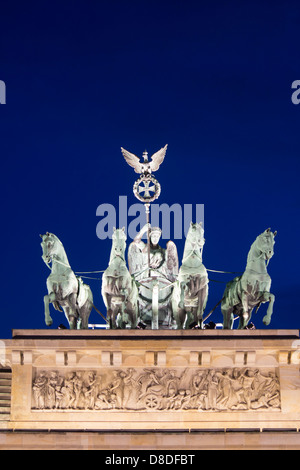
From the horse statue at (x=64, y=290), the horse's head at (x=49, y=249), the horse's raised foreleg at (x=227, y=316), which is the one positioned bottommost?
the horse's raised foreleg at (x=227, y=316)

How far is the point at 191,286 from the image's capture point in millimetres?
21500

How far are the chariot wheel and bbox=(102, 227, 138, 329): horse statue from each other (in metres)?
1.68

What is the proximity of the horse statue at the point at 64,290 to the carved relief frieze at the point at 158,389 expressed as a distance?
4.79ft

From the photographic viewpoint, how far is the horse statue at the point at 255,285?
21.5 m

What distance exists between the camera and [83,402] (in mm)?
20438

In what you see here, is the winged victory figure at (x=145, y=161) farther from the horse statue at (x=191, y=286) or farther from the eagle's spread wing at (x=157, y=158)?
the horse statue at (x=191, y=286)

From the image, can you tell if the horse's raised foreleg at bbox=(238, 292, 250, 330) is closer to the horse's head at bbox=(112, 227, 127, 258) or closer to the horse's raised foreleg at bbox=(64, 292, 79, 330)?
the horse's head at bbox=(112, 227, 127, 258)

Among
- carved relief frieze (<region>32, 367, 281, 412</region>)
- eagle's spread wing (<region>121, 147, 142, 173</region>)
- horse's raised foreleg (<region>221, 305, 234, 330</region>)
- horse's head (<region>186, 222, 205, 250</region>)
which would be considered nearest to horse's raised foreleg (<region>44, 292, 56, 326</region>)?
carved relief frieze (<region>32, 367, 281, 412</region>)

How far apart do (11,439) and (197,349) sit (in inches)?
145

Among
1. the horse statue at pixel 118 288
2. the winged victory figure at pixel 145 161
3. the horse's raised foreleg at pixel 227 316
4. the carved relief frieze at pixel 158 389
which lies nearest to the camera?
the carved relief frieze at pixel 158 389

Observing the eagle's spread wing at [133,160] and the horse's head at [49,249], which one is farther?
the eagle's spread wing at [133,160]

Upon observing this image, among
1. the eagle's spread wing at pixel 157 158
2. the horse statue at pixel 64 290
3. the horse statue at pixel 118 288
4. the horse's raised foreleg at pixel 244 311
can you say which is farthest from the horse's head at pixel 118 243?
the eagle's spread wing at pixel 157 158

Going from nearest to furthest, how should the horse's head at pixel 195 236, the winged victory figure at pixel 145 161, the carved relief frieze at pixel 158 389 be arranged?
1. the carved relief frieze at pixel 158 389
2. the horse's head at pixel 195 236
3. the winged victory figure at pixel 145 161

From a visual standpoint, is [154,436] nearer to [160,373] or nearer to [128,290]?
[160,373]
